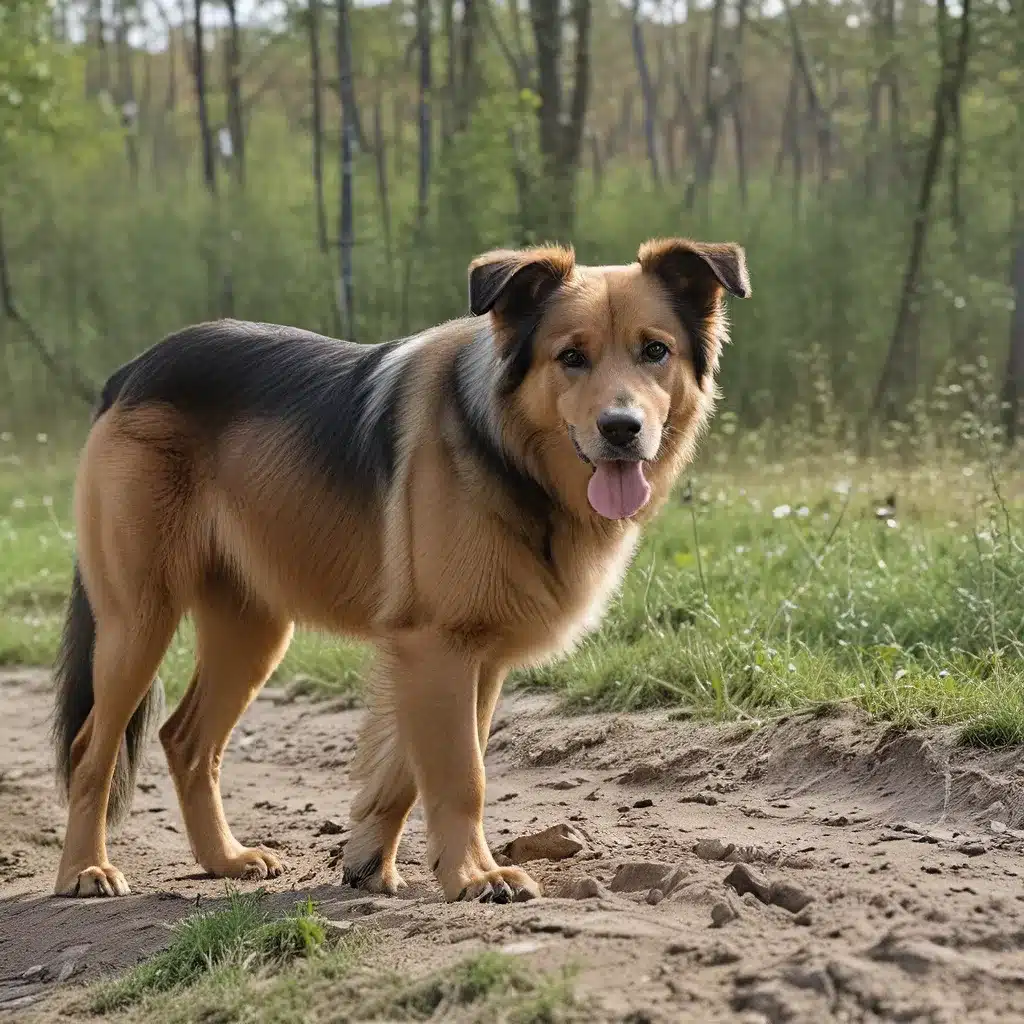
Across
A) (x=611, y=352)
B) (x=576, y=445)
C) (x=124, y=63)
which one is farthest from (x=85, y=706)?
(x=124, y=63)

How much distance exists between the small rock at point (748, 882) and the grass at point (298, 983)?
2.57 ft

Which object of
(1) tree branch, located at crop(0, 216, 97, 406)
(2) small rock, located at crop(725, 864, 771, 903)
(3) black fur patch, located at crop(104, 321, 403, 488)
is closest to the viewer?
(2) small rock, located at crop(725, 864, 771, 903)

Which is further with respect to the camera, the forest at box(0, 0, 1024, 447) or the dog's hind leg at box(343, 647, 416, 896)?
the forest at box(0, 0, 1024, 447)

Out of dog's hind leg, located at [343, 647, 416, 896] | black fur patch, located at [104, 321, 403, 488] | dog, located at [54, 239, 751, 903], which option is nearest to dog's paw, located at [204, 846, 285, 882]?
dog, located at [54, 239, 751, 903]

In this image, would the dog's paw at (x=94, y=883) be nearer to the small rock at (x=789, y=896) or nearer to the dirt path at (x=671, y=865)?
the dirt path at (x=671, y=865)

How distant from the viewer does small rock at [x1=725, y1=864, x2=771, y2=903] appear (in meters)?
3.71

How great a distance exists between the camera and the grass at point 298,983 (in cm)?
311

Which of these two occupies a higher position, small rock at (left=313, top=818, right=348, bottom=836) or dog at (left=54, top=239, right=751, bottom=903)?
dog at (left=54, top=239, right=751, bottom=903)

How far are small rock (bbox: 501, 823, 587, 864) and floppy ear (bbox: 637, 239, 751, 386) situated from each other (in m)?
1.63

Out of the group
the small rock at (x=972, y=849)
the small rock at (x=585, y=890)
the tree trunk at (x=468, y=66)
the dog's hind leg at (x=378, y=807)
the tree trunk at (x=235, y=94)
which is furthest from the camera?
the tree trunk at (x=235, y=94)

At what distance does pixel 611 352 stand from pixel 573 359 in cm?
12

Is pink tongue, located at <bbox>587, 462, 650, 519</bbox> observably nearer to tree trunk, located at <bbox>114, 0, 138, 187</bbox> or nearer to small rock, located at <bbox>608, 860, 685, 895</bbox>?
small rock, located at <bbox>608, 860, 685, 895</bbox>

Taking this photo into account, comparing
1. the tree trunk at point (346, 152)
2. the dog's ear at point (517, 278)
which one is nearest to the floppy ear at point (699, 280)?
the dog's ear at point (517, 278)

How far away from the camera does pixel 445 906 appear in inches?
161
